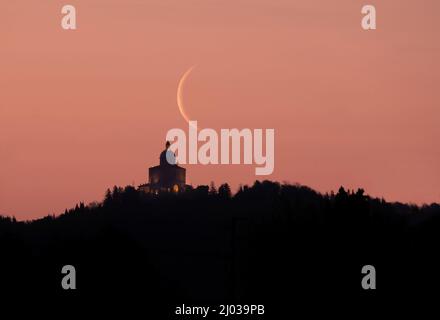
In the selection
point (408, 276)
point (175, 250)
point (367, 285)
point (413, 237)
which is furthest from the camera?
point (175, 250)

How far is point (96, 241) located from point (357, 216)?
73.3 feet

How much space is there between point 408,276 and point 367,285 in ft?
29.1

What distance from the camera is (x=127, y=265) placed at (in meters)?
112

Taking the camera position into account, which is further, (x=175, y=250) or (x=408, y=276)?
(x=175, y=250)
